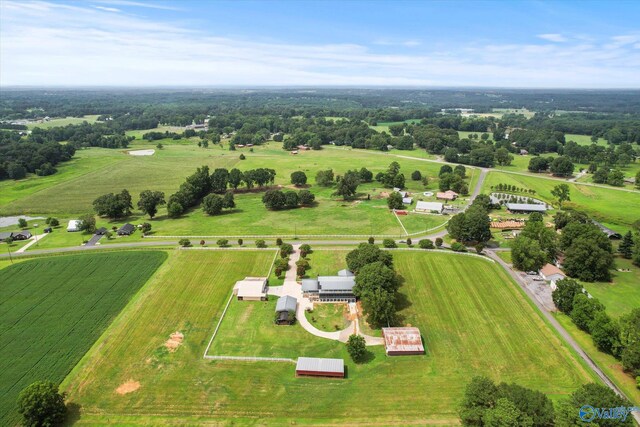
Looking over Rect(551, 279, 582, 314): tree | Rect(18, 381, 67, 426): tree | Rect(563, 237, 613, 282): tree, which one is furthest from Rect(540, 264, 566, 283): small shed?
Rect(18, 381, 67, 426): tree

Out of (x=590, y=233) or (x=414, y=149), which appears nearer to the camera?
(x=590, y=233)

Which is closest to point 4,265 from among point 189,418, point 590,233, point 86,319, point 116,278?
point 116,278

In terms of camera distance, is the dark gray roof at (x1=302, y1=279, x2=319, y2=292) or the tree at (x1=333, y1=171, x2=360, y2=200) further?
the tree at (x1=333, y1=171, x2=360, y2=200)

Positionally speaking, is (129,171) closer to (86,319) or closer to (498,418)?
(86,319)

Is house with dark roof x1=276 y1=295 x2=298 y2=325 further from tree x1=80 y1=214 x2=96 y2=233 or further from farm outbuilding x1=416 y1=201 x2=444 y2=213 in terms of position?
tree x1=80 y1=214 x2=96 y2=233

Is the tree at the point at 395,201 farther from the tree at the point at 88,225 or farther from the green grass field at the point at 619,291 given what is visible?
the tree at the point at 88,225

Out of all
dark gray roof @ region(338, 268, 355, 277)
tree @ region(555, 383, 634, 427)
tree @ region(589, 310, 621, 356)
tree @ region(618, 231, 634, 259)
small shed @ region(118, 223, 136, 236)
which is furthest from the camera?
small shed @ region(118, 223, 136, 236)
